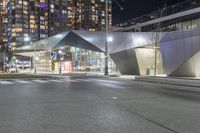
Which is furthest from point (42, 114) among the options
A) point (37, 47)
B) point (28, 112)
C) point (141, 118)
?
point (37, 47)

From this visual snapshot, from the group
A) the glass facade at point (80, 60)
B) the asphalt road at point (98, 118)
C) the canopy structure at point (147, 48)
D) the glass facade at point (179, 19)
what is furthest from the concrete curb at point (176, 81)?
the glass facade at point (80, 60)

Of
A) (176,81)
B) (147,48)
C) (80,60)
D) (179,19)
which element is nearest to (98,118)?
(176,81)

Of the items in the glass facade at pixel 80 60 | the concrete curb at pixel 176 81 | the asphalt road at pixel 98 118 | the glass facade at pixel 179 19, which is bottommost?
the asphalt road at pixel 98 118

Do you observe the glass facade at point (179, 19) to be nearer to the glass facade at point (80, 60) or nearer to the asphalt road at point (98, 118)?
the glass facade at point (80, 60)

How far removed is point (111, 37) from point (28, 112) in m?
38.9

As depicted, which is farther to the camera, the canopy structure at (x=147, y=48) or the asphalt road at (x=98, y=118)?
the canopy structure at (x=147, y=48)

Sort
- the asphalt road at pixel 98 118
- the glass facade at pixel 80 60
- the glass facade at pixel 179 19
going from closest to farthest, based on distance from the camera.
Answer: the asphalt road at pixel 98 118 → the glass facade at pixel 179 19 → the glass facade at pixel 80 60

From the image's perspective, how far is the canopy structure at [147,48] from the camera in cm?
3591

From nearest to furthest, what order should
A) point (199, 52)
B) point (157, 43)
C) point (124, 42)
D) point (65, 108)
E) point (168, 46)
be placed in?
point (65, 108) → point (199, 52) → point (168, 46) → point (157, 43) → point (124, 42)

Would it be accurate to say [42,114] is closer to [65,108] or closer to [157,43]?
[65,108]

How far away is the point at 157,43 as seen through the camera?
44.4 m

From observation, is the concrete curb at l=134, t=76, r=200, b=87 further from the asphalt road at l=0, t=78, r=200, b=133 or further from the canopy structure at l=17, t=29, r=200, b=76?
the asphalt road at l=0, t=78, r=200, b=133

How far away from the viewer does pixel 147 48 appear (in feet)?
150

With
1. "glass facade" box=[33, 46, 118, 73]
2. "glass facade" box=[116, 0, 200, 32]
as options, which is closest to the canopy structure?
"glass facade" box=[33, 46, 118, 73]
